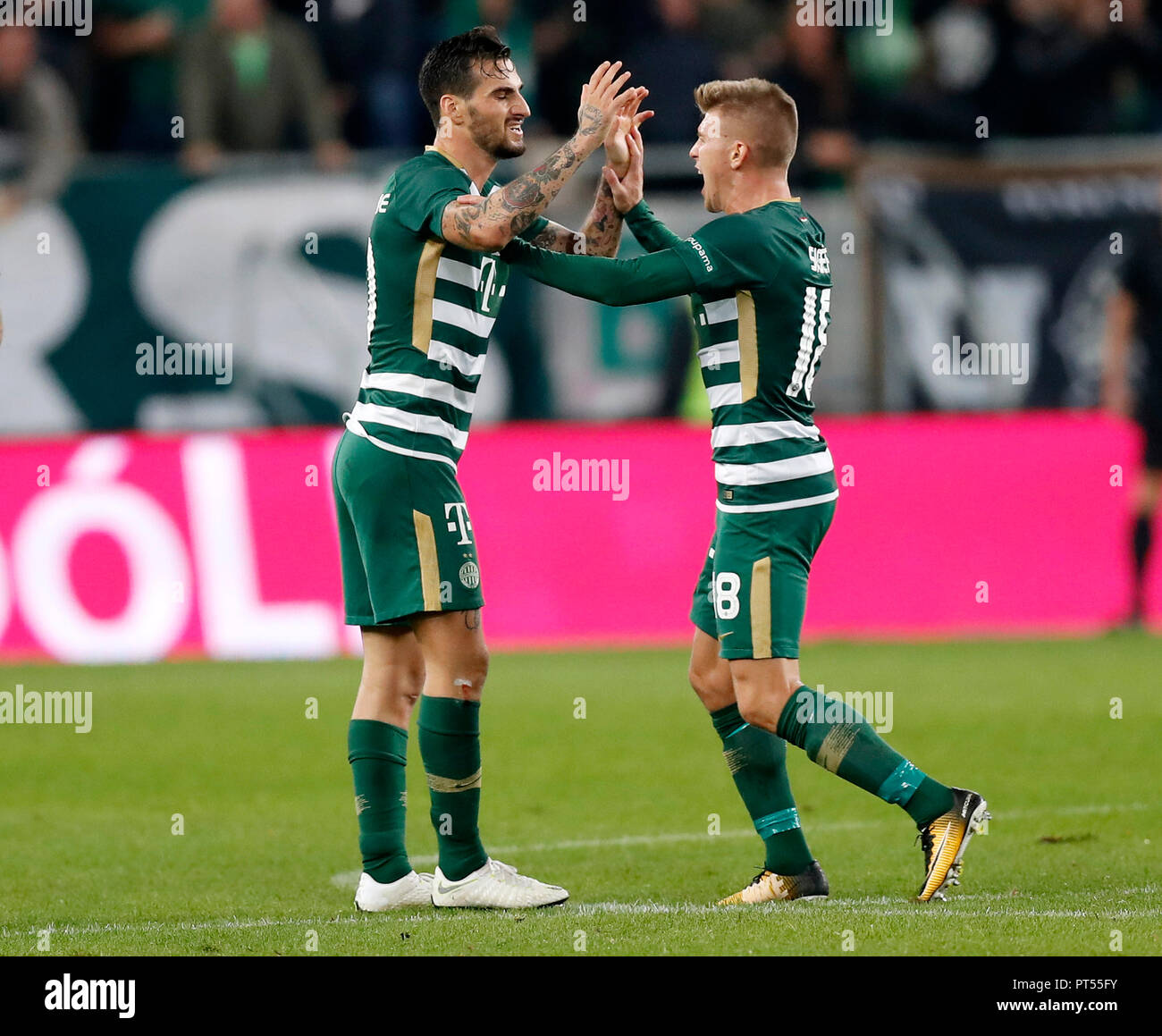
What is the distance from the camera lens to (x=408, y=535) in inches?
217

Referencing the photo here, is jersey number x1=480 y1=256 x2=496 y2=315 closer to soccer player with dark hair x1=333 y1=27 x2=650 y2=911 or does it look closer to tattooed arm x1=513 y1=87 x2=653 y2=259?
soccer player with dark hair x1=333 y1=27 x2=650 y2=911

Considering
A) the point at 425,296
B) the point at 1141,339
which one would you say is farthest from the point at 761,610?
the point at 1141,339

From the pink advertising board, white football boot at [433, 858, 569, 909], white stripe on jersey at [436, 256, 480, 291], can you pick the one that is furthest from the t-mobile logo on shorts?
the pink advertising board

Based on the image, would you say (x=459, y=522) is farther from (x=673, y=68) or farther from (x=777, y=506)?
(x=673, y=68)

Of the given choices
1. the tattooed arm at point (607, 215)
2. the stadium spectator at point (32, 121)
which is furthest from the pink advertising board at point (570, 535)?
Answer: the tattooed arm at point (607, 215)

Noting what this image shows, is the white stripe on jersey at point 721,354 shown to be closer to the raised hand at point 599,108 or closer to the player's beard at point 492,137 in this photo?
the raised hand at point 599,108

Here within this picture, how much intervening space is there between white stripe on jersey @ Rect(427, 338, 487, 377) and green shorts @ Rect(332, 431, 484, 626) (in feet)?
0.97

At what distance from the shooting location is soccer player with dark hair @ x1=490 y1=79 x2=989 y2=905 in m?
5.34

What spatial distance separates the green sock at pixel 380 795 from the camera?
220 inches

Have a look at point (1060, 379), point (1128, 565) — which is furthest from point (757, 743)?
point (1060, 379)

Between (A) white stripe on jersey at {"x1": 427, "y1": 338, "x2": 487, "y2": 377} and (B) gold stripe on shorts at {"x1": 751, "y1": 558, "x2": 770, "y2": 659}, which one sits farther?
(A) white stripe on jersey at {"x1": 427, "y1": 338, "x2": 487, "y2": 377}

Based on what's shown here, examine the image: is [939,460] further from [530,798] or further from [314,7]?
[314,7]

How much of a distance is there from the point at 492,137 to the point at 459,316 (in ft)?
1.80

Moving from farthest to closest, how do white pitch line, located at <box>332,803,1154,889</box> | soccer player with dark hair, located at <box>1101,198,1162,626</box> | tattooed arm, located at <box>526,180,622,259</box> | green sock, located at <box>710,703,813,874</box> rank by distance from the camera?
soccer player with dark hair, located at <box>1101,198,1162,626</box>
white pitch line, located at <box>332,803,1154,889</box>
tattooed arm, located at <box>526,180,622,259</box>
green sock, located at <box>710,703,813,874</box>
